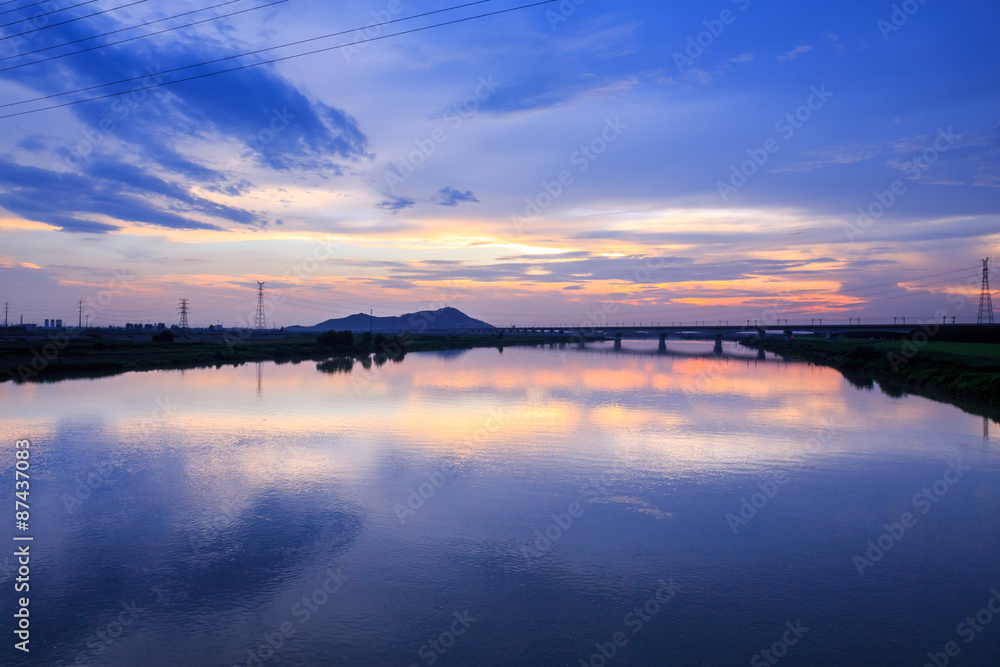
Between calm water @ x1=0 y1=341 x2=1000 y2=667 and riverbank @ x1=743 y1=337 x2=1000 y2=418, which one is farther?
riverbank @ x1=743 y1=337 x2=1000 y2=418

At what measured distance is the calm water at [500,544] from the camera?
18.1 ft

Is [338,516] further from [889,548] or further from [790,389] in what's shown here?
[790,389]

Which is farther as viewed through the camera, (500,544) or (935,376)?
(935,376)

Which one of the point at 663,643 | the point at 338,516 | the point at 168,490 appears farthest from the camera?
Answer: the point at 168,490

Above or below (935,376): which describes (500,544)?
below

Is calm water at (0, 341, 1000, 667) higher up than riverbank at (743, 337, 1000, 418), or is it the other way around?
riverbank at (743, 337, 1000, 418)

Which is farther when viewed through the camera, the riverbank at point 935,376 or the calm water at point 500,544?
the riverbank at point 935,376

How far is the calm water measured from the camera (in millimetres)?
5531

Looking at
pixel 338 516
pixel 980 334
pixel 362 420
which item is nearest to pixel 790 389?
pixel 362 420

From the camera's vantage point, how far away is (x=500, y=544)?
775 centimetres

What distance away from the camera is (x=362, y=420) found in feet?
56.2

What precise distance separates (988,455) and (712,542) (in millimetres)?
9773

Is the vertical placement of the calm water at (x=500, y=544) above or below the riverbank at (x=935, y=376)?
below

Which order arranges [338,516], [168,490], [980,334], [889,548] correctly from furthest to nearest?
1. [980,334]
2. [168,490]
3. [338,516]
4. [889,548]
